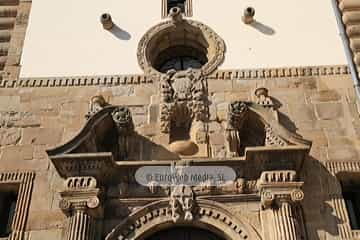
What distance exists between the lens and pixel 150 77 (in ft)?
36.1

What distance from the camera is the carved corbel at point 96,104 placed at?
10.4 meters

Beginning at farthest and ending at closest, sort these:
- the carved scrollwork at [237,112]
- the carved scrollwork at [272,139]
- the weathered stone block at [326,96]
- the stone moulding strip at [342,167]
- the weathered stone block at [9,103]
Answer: the weathered stone block at [9,103] → the weathered stone block at [326,96] → the carved scrollwork at [237,112] → the stone moulding strip at [342,167] → the carved scrollwork at [272,139]

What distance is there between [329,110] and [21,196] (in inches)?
230

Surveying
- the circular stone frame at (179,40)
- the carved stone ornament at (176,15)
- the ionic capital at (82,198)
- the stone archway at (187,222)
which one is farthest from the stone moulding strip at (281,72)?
the ionic capital at (82,198)

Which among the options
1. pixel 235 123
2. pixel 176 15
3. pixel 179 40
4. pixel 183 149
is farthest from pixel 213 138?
pixel 176 15

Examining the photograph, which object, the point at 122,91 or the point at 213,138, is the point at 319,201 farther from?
the point at 122,91

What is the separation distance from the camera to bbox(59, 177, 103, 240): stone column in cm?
877

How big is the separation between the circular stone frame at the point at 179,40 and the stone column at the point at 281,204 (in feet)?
10.2

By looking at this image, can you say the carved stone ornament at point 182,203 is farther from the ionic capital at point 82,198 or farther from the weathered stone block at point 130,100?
the weathered stone block at point 130,100

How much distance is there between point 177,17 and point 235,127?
10.3 feet

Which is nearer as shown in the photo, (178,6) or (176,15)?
(176,15)

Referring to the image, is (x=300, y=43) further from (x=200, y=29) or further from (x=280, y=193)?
(x=280, y=193)

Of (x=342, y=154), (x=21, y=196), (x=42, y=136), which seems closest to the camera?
(x=21, y=196)

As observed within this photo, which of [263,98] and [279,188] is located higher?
[263,98]
